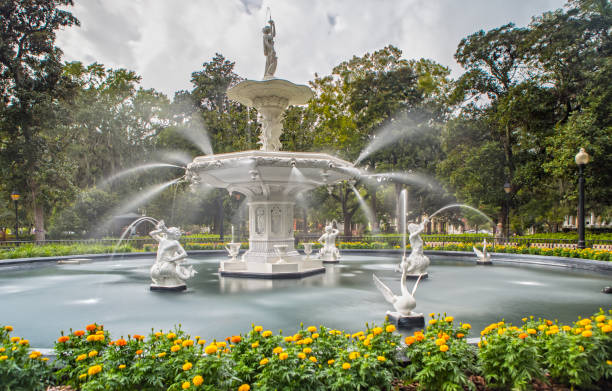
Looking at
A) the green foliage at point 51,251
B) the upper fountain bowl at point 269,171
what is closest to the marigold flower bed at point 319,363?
the upper fountain bowl at point 269,171

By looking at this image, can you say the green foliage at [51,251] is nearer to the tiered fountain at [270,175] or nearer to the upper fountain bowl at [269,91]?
the tiered fountain at [270,175]

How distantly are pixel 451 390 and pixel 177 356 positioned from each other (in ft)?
7.63

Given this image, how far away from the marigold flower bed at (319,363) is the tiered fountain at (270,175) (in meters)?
7.19

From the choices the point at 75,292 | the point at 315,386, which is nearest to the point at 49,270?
the point at 75,292

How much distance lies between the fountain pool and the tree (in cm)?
1705

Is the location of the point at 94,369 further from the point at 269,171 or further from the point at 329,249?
the point at 329,249

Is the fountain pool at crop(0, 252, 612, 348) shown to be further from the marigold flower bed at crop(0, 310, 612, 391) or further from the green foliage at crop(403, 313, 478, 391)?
the green foliage at crop(403, 313, 478, 391)

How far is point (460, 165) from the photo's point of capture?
28359mm

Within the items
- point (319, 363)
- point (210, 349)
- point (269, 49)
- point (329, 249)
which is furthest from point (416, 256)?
point (269, 49)

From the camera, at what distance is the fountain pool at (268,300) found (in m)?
5.95

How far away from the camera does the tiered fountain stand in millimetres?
10695

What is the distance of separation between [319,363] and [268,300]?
4296mm

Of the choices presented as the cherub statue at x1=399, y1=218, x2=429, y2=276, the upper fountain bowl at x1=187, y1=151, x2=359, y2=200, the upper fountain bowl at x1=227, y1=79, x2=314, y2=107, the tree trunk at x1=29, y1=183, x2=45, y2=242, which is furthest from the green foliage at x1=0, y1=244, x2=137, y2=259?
the cherub statue at x1=399, y1=218, x2=429, y2=276

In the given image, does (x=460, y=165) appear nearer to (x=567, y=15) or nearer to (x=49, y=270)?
(x=567, y=15)
